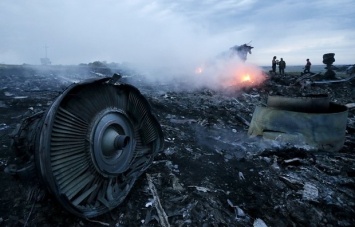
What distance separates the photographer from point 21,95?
1016 centimetres

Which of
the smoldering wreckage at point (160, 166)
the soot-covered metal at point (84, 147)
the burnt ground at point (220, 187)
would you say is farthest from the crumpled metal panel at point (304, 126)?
the soot-covered metal at point (84, 147)

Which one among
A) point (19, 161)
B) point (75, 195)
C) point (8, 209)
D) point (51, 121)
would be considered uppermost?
point (51, 121)

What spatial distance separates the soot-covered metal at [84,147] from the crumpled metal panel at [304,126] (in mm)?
3710

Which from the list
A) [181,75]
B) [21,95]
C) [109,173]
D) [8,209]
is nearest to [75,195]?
[109,173]

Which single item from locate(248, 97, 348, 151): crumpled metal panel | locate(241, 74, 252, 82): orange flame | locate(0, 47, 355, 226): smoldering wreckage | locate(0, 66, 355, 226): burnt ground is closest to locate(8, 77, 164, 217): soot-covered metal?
locate(0, 47, 355, 226): smoldering wreckage

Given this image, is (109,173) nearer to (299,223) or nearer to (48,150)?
(48,150)

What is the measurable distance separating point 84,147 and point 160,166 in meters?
1.94

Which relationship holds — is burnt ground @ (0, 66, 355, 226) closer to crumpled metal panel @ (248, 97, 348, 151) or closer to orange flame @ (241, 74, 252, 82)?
crumpled metal panel @ (248, 97, 348, 151)

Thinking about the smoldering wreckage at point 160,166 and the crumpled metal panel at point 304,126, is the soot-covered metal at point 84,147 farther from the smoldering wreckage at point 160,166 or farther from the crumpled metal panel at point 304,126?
the crumpled metal panel at point 304,126

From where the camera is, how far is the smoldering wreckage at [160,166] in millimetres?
2930

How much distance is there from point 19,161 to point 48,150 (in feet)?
2.76

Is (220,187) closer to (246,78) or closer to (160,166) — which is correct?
(160,166)

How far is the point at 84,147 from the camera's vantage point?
3102 mm

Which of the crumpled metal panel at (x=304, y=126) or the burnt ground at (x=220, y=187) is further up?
the crumpled metal panel at (x=304, y=126)
